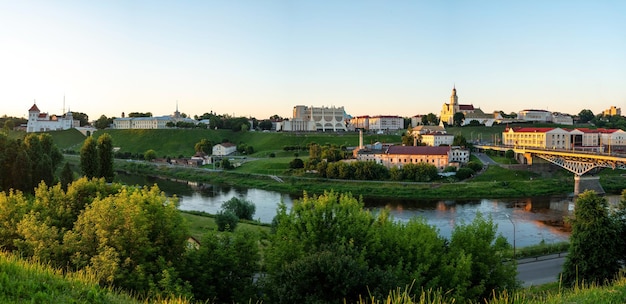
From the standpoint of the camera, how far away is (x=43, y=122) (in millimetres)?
92188

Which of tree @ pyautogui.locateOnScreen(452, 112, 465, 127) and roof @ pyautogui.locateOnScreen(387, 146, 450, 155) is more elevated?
tree @ pyautogui.locateOnScreen(452, 112, 465, 127)

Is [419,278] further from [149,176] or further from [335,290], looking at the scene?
[149,176]

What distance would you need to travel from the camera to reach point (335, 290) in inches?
280

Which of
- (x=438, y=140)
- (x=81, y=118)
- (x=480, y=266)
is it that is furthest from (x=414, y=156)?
(x=81, y=118)

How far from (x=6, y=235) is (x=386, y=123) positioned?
96.3 meters

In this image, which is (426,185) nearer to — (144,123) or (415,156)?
(415,156)

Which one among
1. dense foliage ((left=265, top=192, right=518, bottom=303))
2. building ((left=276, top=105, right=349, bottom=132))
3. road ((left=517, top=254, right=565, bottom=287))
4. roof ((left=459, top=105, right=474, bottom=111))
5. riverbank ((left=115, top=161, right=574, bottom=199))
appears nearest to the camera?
dense foliage ((left=265, top=192, right=518, bottom=303))

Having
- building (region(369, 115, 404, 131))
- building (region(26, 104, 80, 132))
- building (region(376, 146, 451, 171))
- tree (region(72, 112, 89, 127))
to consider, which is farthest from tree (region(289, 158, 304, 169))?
tree (region(72, 112, 89, 127))

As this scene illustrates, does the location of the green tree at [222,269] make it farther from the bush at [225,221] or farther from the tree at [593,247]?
the bush at [225,221]

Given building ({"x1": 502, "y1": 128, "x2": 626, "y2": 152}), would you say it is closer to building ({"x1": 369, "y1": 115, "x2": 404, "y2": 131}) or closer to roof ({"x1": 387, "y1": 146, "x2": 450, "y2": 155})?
roof ({"x1": 387, "y1": 146, "x2": 450, "y2": 155})

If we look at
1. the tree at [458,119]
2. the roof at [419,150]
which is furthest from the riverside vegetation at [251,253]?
the tree at [458,119]

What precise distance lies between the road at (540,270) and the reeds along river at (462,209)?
4.22 meters

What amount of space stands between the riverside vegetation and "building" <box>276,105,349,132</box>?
84496mm

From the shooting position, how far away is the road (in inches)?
575
